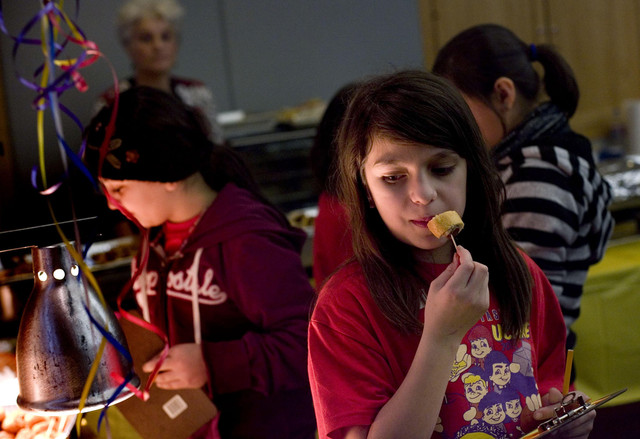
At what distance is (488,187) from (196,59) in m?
3.09

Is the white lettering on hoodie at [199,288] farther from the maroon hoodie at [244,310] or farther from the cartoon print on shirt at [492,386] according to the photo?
the cartoon print on shirt at [492,386]

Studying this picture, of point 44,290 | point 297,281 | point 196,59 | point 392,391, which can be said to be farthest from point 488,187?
point 196,59

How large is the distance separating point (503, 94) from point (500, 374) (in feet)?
2.44

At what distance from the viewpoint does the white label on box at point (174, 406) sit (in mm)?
1396

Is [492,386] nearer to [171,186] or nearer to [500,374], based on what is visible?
[500,374]

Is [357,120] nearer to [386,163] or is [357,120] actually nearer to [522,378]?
[386,163]

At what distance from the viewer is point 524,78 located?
5.38 ft

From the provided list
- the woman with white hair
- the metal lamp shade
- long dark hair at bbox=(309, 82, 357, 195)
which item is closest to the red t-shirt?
the metal lamp shade

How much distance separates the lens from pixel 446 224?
100 centimetres

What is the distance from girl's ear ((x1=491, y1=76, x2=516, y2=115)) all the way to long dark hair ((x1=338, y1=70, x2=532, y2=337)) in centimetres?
43

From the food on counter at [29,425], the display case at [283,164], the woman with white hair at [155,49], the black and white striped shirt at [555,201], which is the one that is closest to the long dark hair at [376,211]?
the black and white striped shirt at [555,201]

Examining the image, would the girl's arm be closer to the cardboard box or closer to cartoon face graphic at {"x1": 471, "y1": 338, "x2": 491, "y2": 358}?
cartoon face graphic at {"x1": 471, "y1": 338, "x2": 491, "y2": 358}

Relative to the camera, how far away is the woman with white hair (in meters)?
3.49

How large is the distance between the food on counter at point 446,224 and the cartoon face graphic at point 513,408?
29 cm
